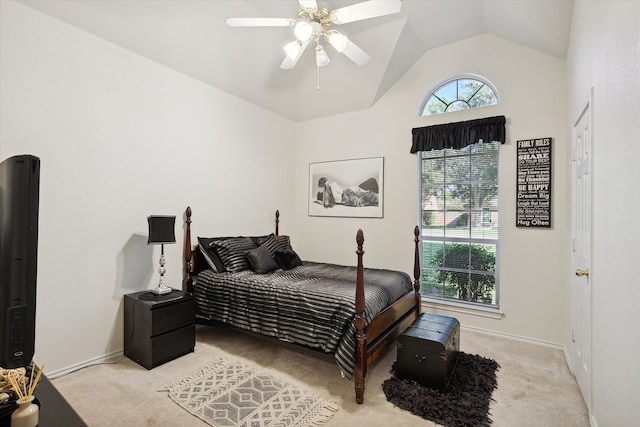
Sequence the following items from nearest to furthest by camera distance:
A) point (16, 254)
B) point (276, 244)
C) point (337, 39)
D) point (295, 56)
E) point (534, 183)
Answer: point (16, 254), point (337, 39), point (295, 56), point (534, 183), point (276, 244)

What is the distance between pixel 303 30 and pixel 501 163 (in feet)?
8.73

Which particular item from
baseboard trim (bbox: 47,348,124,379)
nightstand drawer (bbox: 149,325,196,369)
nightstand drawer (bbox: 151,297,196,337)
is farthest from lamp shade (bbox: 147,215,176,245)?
baseboard trim (bbox: 47,348,124,379)

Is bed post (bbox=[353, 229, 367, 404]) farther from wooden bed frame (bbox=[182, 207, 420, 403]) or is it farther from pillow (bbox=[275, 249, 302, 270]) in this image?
pillow (bbox=[275, 249, 302, 270])

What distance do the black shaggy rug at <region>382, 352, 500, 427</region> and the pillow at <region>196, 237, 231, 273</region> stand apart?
6.94 ft

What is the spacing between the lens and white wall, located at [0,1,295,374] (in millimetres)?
2520

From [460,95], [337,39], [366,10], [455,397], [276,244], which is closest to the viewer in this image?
[455,397]

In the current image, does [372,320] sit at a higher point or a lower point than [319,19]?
lower

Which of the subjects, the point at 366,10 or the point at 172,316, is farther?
the point at 172,316

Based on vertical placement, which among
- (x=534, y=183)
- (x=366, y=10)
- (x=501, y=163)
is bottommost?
(x=534, y=183)

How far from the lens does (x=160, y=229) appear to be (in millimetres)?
3051

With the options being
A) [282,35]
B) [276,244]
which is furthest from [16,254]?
[282,35]

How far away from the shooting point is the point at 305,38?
265 cm

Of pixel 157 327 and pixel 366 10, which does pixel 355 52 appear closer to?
pixel 366 10

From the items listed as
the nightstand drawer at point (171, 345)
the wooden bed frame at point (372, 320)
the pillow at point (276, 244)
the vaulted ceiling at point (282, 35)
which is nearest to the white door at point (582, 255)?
the vaulted ceiling at point (282, 35)
